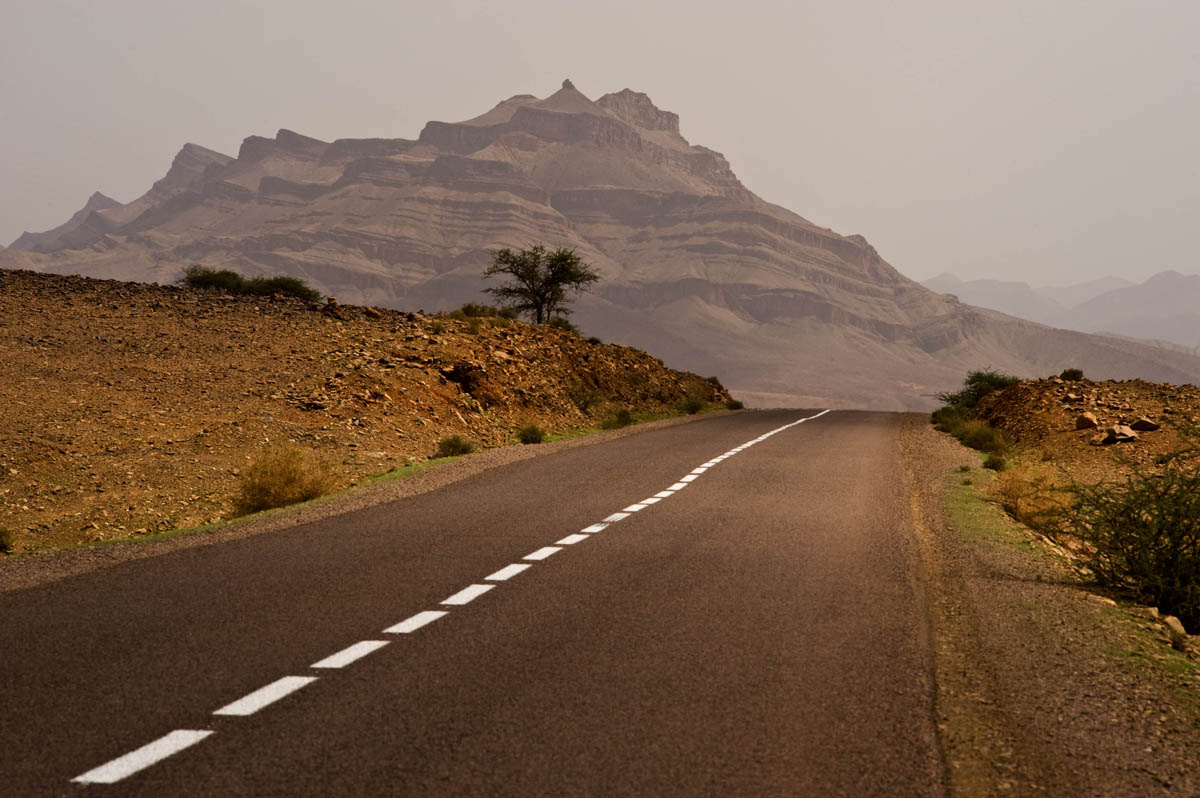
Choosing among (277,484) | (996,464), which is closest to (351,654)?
(277,484)

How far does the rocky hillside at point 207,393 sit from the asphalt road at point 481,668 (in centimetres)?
774

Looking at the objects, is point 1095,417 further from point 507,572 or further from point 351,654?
point 351,654

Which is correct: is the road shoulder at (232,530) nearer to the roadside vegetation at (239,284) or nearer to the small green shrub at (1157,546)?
the small green shrub at (1157,546)

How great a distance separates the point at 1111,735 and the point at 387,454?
656 inches

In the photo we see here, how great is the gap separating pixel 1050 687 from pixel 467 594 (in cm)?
418

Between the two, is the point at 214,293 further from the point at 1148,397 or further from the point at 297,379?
the point at 1148,397

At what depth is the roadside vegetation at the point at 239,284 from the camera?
37.7 metres

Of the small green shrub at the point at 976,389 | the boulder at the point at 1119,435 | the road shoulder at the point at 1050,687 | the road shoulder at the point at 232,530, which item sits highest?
the small green shrub at the point at 976,389

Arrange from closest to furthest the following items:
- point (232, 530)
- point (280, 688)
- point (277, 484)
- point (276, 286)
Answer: point (280, 688)
point (232, 530)
point (277, 484)
point (276, 286)

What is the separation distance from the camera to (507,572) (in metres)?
8.20

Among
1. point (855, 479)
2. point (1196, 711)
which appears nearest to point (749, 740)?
point (1196, 711)

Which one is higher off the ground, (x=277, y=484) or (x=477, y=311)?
(x=477, y=311)

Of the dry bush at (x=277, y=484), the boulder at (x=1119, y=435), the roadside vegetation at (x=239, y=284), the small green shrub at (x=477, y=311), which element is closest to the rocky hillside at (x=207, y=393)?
the dry bush at (x=277, y=484)

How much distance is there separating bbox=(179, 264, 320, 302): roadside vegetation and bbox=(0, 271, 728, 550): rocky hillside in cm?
617
